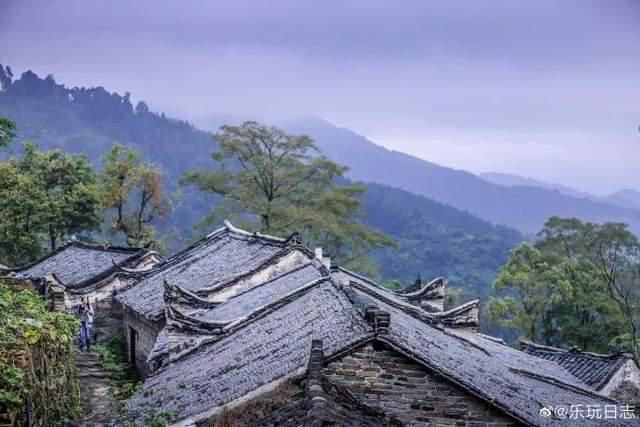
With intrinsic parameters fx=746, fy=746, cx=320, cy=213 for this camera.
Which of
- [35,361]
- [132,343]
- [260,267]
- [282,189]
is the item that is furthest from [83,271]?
[35,361]

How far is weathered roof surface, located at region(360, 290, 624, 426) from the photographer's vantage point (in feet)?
41.1

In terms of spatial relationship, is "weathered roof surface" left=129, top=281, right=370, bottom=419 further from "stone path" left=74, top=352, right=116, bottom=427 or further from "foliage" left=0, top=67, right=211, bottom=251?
"foliage" left=0, top=67, right=211, bottom=251

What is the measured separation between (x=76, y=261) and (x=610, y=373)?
2577cm

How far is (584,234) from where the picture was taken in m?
44.2

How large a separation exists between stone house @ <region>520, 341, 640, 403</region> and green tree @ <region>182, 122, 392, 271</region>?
2258 centimetres

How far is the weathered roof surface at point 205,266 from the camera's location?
25.2 meters

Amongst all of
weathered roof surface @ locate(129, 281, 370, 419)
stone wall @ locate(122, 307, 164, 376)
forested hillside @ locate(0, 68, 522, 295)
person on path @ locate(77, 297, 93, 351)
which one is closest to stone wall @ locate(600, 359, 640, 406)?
weathered roof surface @ locate(129, 281, 370, 419)

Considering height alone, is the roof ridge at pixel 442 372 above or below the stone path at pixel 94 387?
above

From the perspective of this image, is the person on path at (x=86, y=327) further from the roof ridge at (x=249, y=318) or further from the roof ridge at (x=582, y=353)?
the roof ridge at (x=582, y=353)

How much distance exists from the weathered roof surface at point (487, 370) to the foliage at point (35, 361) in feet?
17.5

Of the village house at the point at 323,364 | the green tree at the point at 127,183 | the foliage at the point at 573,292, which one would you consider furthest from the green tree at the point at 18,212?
the foliage at the point at 573,292

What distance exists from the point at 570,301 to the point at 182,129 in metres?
153

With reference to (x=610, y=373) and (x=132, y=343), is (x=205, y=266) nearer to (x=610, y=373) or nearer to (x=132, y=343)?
(x=132, y=343)

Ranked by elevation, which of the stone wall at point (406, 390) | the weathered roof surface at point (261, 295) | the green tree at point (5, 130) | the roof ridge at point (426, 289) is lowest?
the roof ridge at point (426, 289)
